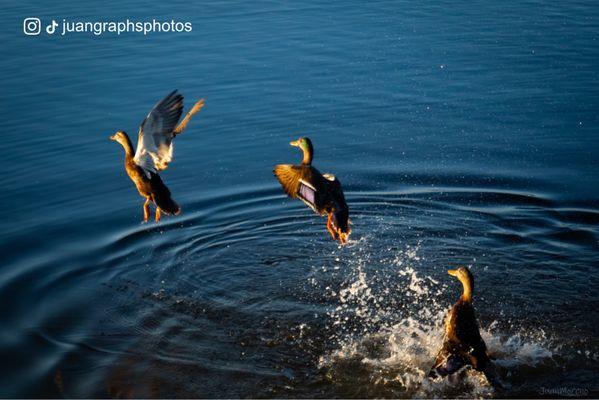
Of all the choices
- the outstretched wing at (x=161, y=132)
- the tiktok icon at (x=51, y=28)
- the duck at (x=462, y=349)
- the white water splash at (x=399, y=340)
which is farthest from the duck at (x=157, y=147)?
the tiktok icon at (x=51, y=28)

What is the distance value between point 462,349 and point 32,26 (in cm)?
1331

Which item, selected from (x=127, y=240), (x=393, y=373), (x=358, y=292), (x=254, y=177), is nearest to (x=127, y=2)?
(x=254, y=177)

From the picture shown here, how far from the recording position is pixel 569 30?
50.4ft

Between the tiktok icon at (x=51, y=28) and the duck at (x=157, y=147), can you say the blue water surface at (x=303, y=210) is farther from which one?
the duck at (x=157, y=147)

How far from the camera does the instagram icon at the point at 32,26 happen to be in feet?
55.7

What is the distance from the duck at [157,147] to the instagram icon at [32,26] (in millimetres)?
9828

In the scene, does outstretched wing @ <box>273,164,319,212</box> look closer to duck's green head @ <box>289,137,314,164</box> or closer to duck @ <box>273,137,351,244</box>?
duck @ <box>273,137,351,244</box>

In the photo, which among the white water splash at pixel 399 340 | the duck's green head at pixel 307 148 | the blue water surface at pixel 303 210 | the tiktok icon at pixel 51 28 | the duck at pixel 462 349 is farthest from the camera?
the tiktok icon at pixel 51 28

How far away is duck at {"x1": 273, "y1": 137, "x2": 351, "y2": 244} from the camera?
7.40 m

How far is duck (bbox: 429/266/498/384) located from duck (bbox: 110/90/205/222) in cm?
286

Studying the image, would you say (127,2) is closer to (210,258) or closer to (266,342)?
(210,258)

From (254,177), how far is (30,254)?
9.43 ft

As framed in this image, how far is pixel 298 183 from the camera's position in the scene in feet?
24.3

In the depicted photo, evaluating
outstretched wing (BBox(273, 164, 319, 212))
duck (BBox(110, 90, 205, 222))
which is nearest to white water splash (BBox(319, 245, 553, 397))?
outstretched wing (BBox(273, 164, 319, 212))
